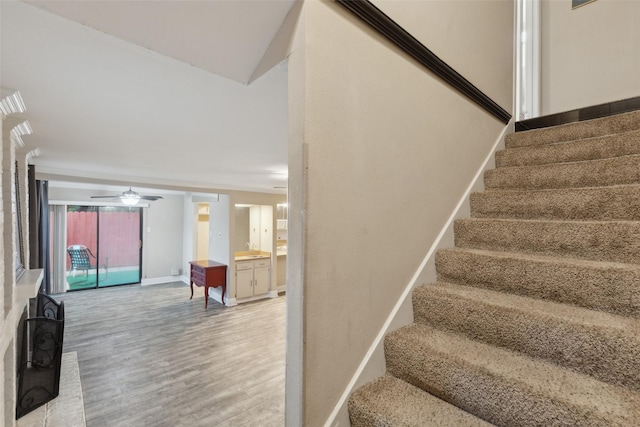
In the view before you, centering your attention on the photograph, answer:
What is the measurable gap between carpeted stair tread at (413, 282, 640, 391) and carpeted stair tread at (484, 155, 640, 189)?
2.75ft

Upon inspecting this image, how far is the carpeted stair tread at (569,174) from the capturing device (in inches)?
56.5

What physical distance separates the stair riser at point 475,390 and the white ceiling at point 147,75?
3.91ft

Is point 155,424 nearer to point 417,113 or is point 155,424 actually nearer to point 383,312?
point 383,312

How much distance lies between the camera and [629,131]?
1.68 meters

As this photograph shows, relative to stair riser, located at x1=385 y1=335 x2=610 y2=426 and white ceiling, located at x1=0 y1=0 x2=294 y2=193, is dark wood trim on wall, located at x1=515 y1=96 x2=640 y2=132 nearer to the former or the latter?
white ceiling, located at x1=0 y1=0 x2=294 y2=193

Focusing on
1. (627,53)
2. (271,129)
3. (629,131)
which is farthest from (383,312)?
(627,53)

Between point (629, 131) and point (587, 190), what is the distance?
0.70 m

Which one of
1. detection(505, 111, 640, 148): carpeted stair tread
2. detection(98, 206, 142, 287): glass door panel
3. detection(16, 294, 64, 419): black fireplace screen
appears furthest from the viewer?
detection(98, 206, 142, 287): glass door panel

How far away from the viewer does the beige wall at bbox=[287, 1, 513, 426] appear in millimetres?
917

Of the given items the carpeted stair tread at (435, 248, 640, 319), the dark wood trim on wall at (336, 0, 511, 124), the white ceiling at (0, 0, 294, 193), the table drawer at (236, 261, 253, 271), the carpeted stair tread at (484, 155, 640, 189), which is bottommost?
the table drawer at (236, 261, 253, 271)

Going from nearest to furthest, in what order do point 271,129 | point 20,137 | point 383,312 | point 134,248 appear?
point 383,312 < point 271,129 < point 20,137 < point 134,248

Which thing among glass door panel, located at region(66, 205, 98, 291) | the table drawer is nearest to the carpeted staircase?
the table drawer

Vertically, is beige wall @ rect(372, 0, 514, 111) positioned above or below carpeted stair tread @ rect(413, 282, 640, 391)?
above

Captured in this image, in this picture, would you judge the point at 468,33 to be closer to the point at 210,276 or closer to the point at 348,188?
the point at 348,188
